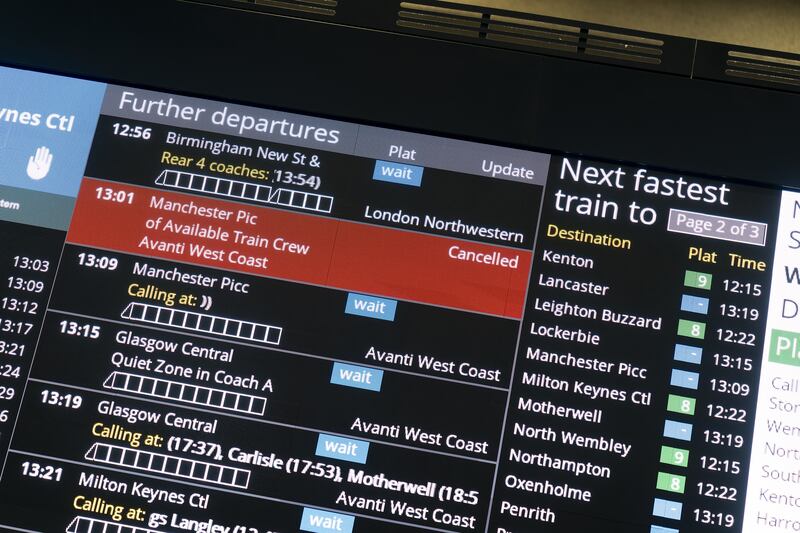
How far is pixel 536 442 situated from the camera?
2119mm

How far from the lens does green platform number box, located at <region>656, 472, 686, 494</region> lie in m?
2.08

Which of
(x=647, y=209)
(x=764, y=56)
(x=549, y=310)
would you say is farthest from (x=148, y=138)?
(x=764, y=56)

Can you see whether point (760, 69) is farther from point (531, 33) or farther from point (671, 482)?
point (671, 482)

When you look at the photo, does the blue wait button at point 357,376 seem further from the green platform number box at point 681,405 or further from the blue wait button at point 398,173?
the green platform number box at point 681,405

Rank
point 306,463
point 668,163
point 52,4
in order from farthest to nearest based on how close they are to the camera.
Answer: point 52,4
point 668,163
point 306,463

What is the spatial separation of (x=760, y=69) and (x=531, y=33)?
563mm

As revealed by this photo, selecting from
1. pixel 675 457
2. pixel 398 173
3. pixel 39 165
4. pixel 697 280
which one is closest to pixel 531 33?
pixel 398 173

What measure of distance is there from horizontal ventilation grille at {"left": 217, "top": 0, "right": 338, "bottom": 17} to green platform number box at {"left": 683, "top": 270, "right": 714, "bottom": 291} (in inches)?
42.5

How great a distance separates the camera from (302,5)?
2424 mm

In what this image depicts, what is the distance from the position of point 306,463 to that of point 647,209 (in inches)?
38.7

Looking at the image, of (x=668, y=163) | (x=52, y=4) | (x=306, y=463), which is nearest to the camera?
(x=306, y=463)

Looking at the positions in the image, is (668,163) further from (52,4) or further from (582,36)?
(52,4)

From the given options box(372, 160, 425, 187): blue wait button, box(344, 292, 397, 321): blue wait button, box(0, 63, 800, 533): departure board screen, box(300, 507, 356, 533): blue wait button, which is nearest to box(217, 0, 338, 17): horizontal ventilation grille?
box(0, 63, 800, 533): departure board screen

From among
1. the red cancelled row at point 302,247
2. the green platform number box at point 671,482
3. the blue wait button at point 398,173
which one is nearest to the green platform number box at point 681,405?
the green platform number box at point 671,482
